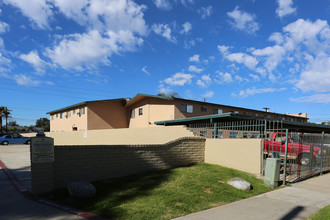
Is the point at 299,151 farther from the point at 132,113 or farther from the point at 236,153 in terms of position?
the point at 132,113

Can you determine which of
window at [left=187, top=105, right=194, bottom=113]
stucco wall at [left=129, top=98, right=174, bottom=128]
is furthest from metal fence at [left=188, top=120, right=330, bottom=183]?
window at [left=187, top=105, right=194, bottom=113]

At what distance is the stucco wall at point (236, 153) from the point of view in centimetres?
915

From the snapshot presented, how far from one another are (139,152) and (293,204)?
5.33 meters

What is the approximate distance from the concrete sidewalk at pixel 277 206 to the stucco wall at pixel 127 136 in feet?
19.9

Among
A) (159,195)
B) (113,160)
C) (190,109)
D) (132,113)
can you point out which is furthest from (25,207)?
(132,113)

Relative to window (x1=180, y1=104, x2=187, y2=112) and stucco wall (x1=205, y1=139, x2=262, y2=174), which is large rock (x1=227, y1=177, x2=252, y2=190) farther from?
window (x1=180, y1=104, x2=187, y2=112)

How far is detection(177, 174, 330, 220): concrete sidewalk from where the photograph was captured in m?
4.98

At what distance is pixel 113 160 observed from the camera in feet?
26.1

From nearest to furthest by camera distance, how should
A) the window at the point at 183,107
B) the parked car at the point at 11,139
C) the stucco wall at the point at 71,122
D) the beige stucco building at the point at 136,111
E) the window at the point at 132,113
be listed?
the window at the point at 183,107
the beige stucco building at the point at 136,111
the stucco wall at the point at 71,122
the window at the point at 132,113
the parked car at the point at 11,139

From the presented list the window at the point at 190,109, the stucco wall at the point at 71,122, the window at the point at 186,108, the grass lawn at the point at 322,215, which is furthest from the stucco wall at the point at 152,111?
the grass lawn at the point at 322,215

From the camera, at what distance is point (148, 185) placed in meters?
6.91

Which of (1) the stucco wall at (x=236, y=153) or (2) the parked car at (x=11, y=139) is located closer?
(1) the stucco wall at (x=236, y=153)

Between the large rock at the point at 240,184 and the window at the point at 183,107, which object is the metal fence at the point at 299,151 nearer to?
the large rock at the point at 240,184

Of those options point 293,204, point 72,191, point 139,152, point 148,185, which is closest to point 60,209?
point 72,191
